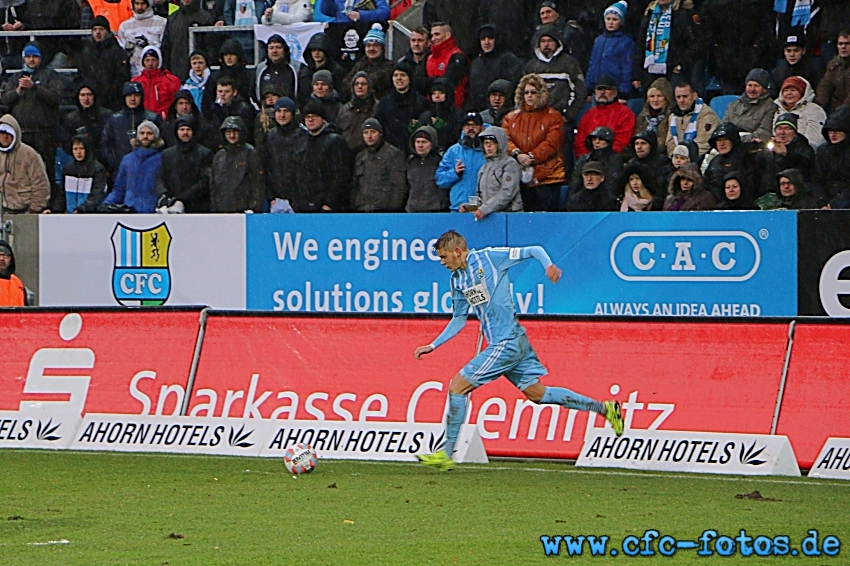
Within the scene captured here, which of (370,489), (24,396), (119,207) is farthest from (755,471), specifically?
(119,207)

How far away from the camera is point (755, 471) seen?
34.3 feet

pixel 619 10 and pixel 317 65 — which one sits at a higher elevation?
pixel 619 10

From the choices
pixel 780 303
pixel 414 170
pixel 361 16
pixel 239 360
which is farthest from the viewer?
pixel 361 16

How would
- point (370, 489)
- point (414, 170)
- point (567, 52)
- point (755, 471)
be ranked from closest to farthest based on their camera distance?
point (370, 489) < point (755, 471) < point (414, 170) < point (567, 52)

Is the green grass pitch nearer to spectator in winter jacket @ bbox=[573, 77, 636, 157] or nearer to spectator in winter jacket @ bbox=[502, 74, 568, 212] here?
spectator in winter jacket @ bbox=[502, 74, 568, 212]

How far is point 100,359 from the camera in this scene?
1284 cm

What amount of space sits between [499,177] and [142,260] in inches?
185

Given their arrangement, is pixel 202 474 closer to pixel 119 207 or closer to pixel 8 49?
pixel 119 207

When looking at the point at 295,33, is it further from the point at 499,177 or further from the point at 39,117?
the point at 499,177

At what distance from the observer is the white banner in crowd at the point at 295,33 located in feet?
60.7

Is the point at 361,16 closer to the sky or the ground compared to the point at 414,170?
closer to the sky

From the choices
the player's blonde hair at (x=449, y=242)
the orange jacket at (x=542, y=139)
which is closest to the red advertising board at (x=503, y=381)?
the player's blonde hair at (x=449, y=242)

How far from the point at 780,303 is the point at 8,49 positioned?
13.1 metres

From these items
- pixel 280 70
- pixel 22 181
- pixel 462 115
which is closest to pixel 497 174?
pixel 462 115
